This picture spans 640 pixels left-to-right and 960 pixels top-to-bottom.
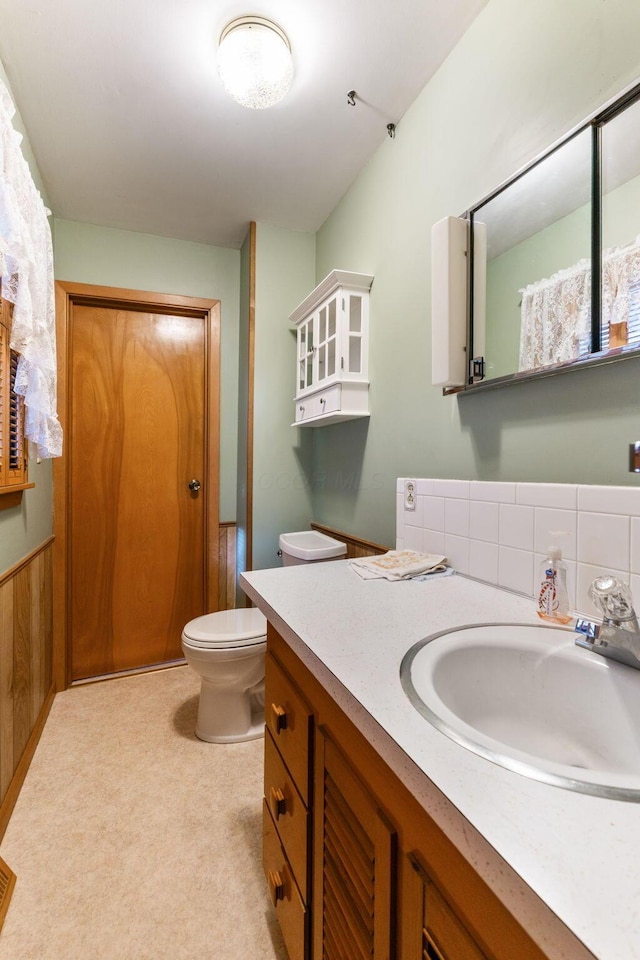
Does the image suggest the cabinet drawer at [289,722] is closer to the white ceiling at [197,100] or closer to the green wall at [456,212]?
the green wall at [456,212]

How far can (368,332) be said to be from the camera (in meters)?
1.83

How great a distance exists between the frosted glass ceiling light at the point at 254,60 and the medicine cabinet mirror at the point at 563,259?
0.76 m

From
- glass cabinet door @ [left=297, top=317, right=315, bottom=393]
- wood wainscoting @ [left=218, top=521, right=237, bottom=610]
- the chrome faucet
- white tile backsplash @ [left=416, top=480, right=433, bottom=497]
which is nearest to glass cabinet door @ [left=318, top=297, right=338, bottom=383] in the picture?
glass cabinet door @ [left=297, top=317, right=315, bottom=393]

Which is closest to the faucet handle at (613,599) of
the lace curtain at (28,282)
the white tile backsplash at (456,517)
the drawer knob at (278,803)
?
the white tile backsplash at (456,517)

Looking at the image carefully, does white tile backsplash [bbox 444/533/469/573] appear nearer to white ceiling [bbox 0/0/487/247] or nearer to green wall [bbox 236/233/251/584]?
green wall [bbox 236/233/251/584]

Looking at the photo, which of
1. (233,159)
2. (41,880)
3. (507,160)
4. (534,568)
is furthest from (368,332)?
(41,880)

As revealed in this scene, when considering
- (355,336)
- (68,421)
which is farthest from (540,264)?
(68,421)

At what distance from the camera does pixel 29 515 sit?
5.72ft

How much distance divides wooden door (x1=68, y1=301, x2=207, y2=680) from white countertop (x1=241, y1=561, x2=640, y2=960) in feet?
6.29

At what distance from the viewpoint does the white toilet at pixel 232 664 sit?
171 cm

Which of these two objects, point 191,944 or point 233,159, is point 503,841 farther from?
point 233,159

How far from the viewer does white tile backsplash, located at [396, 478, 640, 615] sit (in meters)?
0.82

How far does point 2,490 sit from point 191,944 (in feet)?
4.20

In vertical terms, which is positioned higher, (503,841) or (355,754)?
(503,841)
